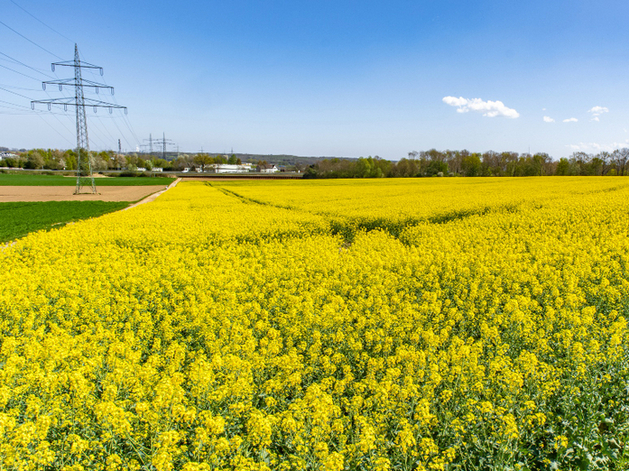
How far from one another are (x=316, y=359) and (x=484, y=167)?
371 ft

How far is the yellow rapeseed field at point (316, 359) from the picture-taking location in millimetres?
3334

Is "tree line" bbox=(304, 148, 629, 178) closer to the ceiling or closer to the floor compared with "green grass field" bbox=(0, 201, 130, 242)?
closer to the ceiling

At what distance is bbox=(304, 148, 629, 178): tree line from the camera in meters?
89.0

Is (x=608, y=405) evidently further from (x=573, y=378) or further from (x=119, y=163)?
(x=119, y=163)

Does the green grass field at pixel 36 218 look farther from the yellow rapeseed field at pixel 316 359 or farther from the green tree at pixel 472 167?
the green tree at pixel 472 167

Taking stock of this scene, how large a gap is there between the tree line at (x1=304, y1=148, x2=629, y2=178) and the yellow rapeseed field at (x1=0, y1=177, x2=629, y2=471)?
8086cm

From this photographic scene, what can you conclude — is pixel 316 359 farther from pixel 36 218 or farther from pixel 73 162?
pixel 73 162

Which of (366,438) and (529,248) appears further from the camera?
(529,248)

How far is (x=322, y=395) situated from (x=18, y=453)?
8.97 ft

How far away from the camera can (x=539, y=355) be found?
5.07m

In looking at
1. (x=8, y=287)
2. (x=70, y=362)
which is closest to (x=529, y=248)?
(x=70, y=362)

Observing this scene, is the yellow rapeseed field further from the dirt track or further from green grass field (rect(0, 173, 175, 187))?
green grass field (rect(0, 173, 175, 187))

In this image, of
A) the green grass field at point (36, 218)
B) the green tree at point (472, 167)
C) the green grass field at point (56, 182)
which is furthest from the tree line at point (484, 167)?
the green grass field at point (36, 218)

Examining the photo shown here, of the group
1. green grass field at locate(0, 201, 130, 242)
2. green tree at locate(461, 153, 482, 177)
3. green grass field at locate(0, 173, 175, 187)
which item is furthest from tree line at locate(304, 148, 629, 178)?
green grass field at locate(0, 201, 130, 242)
